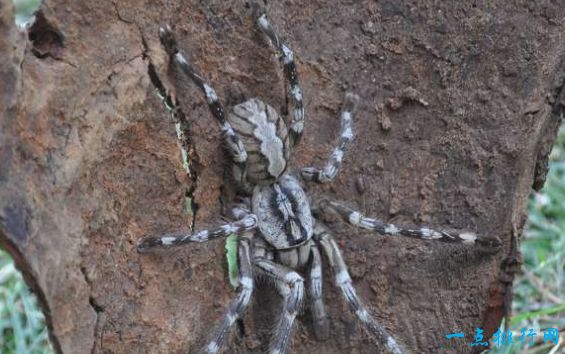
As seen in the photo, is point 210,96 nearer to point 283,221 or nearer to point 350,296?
point 283,221

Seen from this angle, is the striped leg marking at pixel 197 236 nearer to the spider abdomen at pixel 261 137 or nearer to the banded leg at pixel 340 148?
the spider abdomen at pixel 261 137

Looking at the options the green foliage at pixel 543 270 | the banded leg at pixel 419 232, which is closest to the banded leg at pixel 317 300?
the banded leg at pixel 419 232

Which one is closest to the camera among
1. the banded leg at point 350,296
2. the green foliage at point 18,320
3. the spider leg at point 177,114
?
the spider leg at point 177,114

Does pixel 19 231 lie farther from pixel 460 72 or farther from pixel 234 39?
pixel 460 72

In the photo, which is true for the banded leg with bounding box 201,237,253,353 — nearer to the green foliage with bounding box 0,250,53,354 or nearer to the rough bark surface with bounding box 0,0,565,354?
the rough bark surface with bounding box 0,0,565,354

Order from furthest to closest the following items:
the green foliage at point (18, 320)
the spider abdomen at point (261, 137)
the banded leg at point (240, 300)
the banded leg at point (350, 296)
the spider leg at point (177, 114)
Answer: the green foliage at point (18, 320), the banded leg at point (350, 296), the spider abdomen at point (261, 137), the banded leg at point (240, 300), the spider leg at point (177, 114)

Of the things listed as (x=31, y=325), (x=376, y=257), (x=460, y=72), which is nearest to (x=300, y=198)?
(x=376, y=257)
